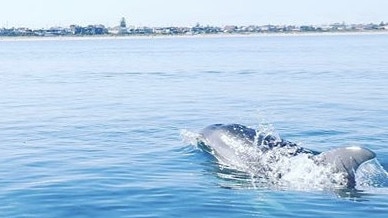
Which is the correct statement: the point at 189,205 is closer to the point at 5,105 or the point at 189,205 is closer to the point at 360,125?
the point at 360,125

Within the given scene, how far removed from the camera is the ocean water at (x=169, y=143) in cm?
1572

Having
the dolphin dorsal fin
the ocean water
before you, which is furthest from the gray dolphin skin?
the ocean water

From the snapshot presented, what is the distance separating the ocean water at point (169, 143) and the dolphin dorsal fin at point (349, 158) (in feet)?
1.86

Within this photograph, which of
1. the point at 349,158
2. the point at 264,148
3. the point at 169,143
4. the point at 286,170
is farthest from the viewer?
the point at 169,143

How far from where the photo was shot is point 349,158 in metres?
16.5

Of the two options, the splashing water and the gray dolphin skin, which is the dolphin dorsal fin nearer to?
the gray dolphin skin

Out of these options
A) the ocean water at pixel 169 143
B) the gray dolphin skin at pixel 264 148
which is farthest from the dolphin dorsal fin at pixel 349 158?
Result: the ocean water at pixel 169 143

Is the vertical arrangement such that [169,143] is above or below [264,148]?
below

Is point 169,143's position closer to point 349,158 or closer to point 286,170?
point 286,170

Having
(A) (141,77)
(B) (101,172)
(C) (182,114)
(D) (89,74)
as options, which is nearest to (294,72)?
(A) (141,77)

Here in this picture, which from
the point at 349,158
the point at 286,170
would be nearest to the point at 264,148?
the point at 286,170

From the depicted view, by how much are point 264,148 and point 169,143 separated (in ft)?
15.5

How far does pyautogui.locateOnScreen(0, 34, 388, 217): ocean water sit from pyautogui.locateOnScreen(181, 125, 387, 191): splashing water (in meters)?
0.08

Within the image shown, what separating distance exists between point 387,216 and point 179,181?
556 centimetres
